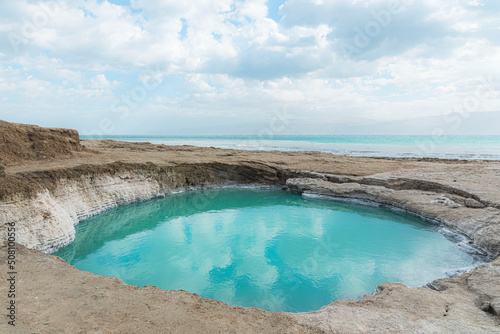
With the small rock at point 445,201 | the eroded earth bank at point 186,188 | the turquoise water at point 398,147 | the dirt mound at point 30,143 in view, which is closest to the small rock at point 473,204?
the eroded earth bank at point 186,188

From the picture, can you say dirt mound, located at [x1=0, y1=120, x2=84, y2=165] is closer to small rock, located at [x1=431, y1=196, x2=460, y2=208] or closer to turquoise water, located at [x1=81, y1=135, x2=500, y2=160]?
small rock, located at [x1=431, y1=196, x2=460, y2=208]

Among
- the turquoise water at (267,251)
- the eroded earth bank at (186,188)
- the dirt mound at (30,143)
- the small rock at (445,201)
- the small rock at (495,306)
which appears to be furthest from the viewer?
the dirt mound at (30,143)

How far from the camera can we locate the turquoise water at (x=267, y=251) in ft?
22.7

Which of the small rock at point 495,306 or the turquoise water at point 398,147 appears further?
the turquoise water at point 398,147

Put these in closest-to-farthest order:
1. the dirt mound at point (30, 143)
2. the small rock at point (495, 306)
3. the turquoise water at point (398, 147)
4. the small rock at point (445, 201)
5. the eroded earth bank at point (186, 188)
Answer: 1. the eroded earth bank at point (186, 188)
2. the small rock at point (495, 306)
3. the small rock at point (445, 201)
4. the dirt mound at point (30, 143)
5. the turquoise water at point (398, 147)

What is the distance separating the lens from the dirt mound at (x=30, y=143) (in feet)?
39.5

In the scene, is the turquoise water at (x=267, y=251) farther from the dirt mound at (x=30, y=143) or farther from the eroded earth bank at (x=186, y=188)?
the dirt mound at (x=30, y=143)

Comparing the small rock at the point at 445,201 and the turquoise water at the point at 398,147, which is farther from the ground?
the turquoise water at the point at 398,147

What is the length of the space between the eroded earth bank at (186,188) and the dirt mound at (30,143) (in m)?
0.05

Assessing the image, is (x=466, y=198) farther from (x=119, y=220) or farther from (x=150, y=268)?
(x=119, y=220)

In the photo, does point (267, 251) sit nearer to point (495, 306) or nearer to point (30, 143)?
point (495, 306)

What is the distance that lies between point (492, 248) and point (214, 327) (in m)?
8.50

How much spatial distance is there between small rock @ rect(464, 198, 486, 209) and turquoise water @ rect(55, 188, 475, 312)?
1818 mm

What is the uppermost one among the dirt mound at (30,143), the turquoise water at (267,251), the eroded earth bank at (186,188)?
the dirt mound at (30,143)
